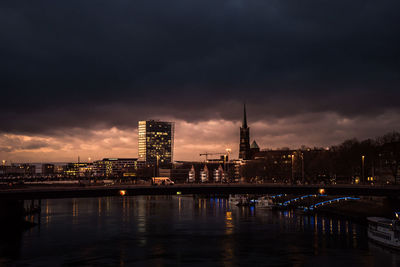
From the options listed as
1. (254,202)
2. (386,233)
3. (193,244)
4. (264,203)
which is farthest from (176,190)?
(254,202)

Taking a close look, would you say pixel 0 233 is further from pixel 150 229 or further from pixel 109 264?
pixel 109 264

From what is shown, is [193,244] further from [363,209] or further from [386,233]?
[363,209]

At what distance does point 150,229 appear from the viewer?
9538cm

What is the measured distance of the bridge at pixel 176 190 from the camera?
85500 mm

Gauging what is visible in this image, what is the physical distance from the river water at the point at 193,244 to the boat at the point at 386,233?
186 centimetres

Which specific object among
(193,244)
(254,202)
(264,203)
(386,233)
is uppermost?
(386,233)

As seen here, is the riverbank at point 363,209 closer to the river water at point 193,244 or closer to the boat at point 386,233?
the river water at point 193,244

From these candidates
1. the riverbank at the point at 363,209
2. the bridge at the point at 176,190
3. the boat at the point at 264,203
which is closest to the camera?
the bridge at the point at 176,190

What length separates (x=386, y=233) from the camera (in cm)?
7562

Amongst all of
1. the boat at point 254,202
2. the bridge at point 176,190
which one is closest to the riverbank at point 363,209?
the bridge at point 176,190

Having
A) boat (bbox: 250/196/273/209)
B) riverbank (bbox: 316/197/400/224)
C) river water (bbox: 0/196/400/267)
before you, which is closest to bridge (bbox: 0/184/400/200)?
river water (bbox: 0/196/400/267)

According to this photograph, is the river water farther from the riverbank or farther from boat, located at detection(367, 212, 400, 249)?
the riverbank

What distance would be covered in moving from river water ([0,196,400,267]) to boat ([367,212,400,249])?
186 centimetres

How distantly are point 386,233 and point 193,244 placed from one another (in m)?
32.3
